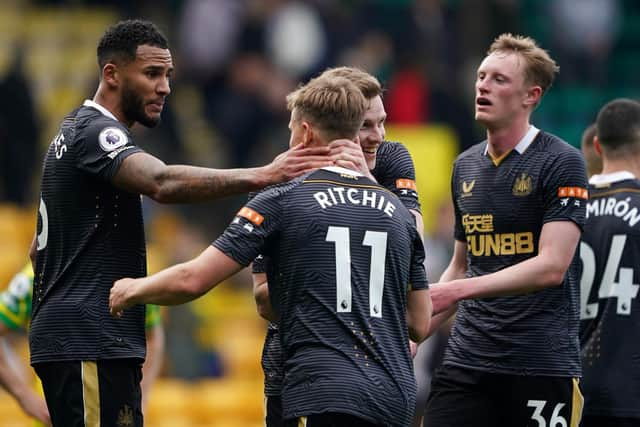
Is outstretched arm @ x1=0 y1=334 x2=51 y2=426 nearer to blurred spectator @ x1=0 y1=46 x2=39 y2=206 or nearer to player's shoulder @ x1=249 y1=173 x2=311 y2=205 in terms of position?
player's shoulder @ x1=249 y1=173 x2=311 y2=205

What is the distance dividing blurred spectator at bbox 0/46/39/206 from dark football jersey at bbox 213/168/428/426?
333 inches

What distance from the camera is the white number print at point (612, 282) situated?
7367 mm

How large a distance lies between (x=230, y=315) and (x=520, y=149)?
25.8 ft

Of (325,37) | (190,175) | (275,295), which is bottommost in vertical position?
(275,295)

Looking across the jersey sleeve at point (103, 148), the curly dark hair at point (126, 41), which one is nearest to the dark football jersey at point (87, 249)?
the jersey sleeve at point (103, 148)

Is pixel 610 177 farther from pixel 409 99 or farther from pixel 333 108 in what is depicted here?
pixel 409 99

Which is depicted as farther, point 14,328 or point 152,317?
point 14,328

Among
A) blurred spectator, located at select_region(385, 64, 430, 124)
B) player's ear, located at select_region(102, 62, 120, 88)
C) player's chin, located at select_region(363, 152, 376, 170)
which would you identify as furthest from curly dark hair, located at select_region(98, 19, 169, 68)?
blurred spectator, located at select_region(385, 64, 430, 124)

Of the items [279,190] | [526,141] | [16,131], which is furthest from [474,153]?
[16,131]

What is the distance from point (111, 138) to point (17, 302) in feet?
6.63

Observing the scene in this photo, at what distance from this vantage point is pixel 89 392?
6.25 meters

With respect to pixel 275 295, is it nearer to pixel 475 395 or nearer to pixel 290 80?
pixel 475 395

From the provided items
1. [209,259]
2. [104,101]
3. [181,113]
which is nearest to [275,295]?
[209,259]

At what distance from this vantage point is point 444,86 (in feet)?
52.6
